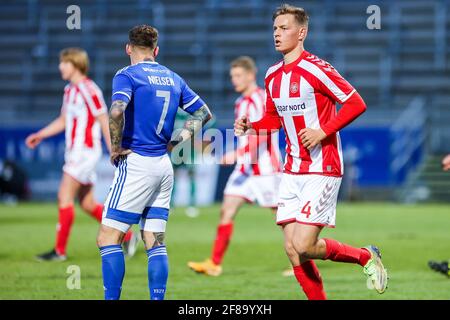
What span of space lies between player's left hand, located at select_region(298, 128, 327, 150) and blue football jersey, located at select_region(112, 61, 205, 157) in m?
0.98

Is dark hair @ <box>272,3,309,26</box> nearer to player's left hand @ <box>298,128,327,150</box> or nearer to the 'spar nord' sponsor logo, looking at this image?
the 'spar nord' sponsor logo

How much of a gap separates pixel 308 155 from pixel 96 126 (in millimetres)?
5180

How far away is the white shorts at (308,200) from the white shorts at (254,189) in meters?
3.41

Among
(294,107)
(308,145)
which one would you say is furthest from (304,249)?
(294,107)

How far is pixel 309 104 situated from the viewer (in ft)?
21.3

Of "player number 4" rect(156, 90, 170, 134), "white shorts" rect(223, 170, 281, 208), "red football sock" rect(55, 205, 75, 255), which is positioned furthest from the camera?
"red football sock" rect(55, 205, 75, 255)

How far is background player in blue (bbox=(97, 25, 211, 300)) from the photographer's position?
6234 mm

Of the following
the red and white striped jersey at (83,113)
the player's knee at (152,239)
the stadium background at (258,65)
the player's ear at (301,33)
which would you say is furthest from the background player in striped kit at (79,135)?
the stadium background at (258,65)

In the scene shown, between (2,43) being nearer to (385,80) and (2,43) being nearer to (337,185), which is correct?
(385,80)

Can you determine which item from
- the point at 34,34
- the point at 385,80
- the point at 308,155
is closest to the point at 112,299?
the point at 308,155

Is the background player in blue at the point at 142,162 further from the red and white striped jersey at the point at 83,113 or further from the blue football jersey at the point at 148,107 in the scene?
the red and white striped jersey at the point at 83,113

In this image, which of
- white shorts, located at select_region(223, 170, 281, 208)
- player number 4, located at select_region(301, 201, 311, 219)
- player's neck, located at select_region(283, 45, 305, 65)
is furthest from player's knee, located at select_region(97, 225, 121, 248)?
white shorts, located at select_region(223, 170, 281, 208)

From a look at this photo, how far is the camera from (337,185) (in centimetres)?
653

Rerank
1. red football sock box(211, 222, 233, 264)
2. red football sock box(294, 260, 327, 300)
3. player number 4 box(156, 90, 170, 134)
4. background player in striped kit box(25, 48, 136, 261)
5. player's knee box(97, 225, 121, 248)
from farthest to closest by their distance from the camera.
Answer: background player in striped kit box(25, 48, 136, 261) < red football sock box(211, 222, 233, 264) < red football sock box(294, 260, 327, 300) < player number 4 box(156, 90, 170, 134) < player's knee box(97, 225, 121, 248)
